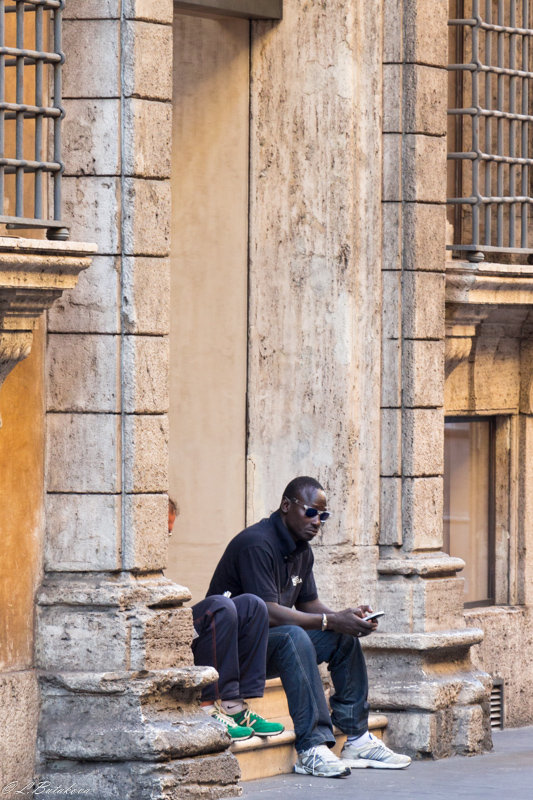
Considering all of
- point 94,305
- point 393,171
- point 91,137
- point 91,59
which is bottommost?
Answer: point 94,305

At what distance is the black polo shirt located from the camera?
31.8ft

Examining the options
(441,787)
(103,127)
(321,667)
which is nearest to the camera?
(103,127)

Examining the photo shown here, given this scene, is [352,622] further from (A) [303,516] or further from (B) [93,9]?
(B) [93,9]

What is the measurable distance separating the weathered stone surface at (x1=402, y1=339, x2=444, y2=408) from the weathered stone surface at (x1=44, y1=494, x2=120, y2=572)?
2.40 metres

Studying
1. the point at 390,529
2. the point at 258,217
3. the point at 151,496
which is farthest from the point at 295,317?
the point at 151,496

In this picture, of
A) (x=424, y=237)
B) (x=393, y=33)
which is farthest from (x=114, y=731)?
(x=393, y=33)

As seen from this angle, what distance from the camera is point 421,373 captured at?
35.4 feet

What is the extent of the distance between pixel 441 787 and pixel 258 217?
3.21 metres

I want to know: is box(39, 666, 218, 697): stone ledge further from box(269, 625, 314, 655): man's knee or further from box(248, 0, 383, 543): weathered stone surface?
box(248, 0, 383, 543): weathered stone surface

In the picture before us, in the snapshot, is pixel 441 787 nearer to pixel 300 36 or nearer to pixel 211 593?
pixel 211 593

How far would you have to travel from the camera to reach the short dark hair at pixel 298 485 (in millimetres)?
9789

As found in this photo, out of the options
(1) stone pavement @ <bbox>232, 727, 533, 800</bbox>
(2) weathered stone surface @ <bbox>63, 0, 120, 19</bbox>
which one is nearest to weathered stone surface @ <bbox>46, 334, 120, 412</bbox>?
(2) weathered stone surface @ <bbox>63, 0, 120, 19</bbox>

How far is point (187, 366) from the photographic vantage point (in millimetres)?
10906

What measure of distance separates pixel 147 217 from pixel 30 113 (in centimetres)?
81
